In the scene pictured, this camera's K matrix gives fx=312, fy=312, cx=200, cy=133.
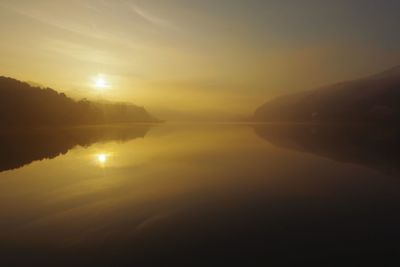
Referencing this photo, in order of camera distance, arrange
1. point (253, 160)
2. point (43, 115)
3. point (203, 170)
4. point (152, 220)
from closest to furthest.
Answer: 1. point (152, 220)
2. point (203, 170)
3. point (253, 160)
4. point (43, 115)

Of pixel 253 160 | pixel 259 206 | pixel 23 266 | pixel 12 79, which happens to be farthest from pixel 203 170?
pixel 12 79

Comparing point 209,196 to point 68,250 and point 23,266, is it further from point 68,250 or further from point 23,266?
point 23,266

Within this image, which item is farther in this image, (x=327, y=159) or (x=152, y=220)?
(x=327, y=159)

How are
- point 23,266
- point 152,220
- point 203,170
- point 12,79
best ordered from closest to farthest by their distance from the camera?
point 23,266 < point 152,220 < point 203,170 < point 12,79

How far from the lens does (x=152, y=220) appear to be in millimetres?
23984

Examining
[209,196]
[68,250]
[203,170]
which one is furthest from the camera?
[203,170]

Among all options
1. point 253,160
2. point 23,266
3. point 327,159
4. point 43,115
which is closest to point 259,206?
point 23,266

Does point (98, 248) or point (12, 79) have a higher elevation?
point (12, 79)

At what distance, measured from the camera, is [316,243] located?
19469 millimetres

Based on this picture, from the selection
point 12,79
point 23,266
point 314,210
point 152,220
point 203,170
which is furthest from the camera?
point 12,79

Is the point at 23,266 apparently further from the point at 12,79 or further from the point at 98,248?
the point at 12,79

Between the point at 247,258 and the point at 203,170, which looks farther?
the point at 203,170

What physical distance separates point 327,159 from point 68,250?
4979 centimetres

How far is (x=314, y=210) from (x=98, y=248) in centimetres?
1765
